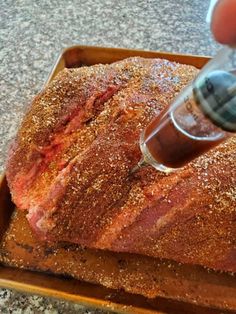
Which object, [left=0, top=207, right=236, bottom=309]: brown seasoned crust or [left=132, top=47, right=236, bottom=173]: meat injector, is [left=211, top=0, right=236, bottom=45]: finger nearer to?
[left=132, top=47, right=236, bottom=173]: meat injector

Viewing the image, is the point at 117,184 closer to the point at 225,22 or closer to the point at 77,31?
the point at 225,22

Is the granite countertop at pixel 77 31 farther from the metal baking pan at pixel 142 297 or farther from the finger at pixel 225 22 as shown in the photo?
the finger at pixel 225 22

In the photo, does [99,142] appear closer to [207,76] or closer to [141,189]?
[141,189]

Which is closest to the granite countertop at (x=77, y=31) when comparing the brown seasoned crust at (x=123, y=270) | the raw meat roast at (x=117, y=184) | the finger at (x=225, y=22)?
the raw meat roast at (x=117, y=184)

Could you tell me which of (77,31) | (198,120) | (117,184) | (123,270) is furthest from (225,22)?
(77,31)

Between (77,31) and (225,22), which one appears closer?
(225,22)
